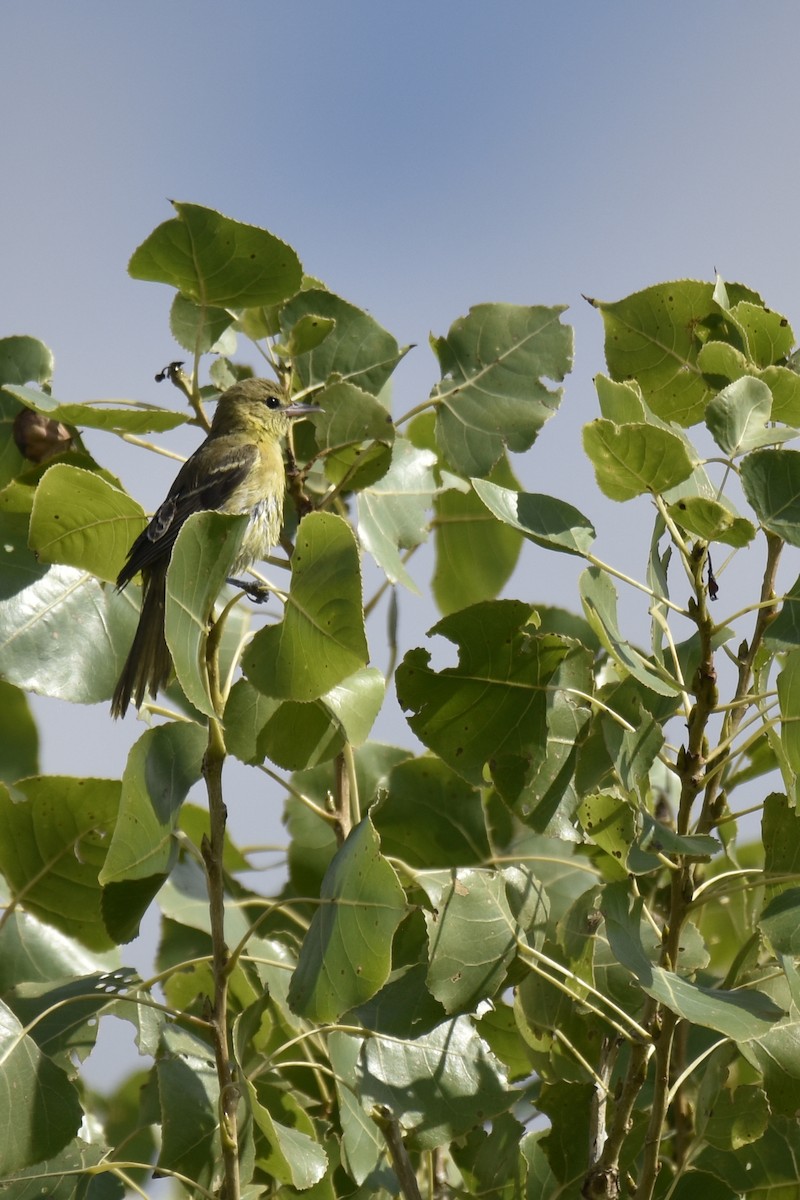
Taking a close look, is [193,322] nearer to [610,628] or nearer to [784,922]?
[610,628]

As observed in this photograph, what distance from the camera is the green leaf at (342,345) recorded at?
3004 millimetres

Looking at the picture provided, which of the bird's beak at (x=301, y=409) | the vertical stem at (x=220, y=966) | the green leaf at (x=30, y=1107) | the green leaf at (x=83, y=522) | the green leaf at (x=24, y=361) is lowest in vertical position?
the green leaf at (x=30, y=1107)

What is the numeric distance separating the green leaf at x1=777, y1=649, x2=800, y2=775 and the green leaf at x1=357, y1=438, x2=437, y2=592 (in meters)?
1.05

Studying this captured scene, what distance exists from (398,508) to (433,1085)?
137cm

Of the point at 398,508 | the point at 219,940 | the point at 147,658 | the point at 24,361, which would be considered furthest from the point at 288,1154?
the point at 24,361

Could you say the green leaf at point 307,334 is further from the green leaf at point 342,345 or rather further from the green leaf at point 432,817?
the green leaf at point 432,817

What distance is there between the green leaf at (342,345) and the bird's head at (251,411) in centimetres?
170

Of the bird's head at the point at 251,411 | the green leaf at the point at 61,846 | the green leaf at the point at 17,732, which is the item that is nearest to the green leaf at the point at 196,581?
the green leaf at the point at 61,846

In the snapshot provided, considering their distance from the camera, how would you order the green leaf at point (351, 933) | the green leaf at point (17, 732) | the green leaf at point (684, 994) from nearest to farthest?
the green leaf at point (684, 994), the green leaf at point (351, 933), the green leaf at point (17, 732)

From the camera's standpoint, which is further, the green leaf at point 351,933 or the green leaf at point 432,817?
the green leaf at point 432,817

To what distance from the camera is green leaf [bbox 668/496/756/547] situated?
6.62ft

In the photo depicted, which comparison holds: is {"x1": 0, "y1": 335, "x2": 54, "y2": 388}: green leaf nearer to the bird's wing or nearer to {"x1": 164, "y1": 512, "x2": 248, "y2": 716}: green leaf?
the bird's wing

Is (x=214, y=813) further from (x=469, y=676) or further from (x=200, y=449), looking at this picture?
(x=200, y=449)

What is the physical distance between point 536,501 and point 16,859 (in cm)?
136
